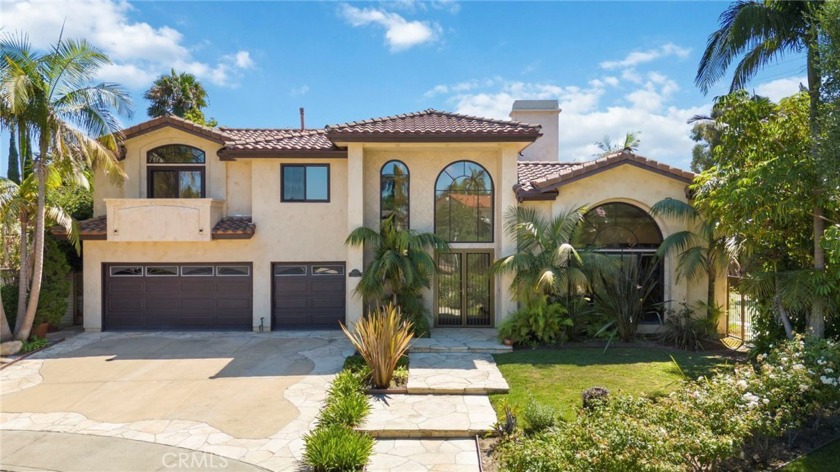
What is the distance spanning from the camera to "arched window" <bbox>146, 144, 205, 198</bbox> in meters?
15.0

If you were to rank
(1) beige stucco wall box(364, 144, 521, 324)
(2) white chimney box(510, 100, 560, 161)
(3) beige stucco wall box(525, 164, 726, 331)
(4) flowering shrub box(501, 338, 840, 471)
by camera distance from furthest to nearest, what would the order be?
(2) white chimney box(510, 100, 560, 161), (1) beige stucco wall box(364, 144, 521, 324), (3) beige stucco wall box(525, 164, 726, 331), (4) flowering shrub box(501, 338, 840, 471)

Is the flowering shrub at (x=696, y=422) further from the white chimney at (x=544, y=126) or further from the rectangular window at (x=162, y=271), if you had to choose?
the white chimney at (x=544, y=126)

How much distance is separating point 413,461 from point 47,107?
41.6 ft

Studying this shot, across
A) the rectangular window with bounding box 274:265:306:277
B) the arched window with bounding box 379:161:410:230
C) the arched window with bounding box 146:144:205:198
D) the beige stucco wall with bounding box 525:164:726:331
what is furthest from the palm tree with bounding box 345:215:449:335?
the arched window with bounding box 146:144:205:198

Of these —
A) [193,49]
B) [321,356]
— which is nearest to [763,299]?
[321,356]

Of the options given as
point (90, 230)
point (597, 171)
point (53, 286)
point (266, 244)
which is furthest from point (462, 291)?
point (53, 286)

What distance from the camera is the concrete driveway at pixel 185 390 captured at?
7.29 m

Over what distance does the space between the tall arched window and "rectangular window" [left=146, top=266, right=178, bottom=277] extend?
12.6 meters

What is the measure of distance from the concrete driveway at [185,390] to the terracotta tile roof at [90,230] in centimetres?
308

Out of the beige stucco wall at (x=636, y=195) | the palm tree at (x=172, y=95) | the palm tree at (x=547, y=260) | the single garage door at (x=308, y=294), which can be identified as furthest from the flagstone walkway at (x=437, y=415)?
the palm tree at (x=172, y=95)

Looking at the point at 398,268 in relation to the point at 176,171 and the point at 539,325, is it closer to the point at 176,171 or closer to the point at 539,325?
the point at 539,325

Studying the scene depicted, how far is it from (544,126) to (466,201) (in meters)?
6.69

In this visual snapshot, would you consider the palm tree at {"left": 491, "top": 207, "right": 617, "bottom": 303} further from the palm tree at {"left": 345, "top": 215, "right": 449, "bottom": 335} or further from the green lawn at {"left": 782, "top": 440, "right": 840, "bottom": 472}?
the green lawn at {"left": 782, "top": 440, "right": 840, "bottom": 472}

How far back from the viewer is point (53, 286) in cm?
1364
